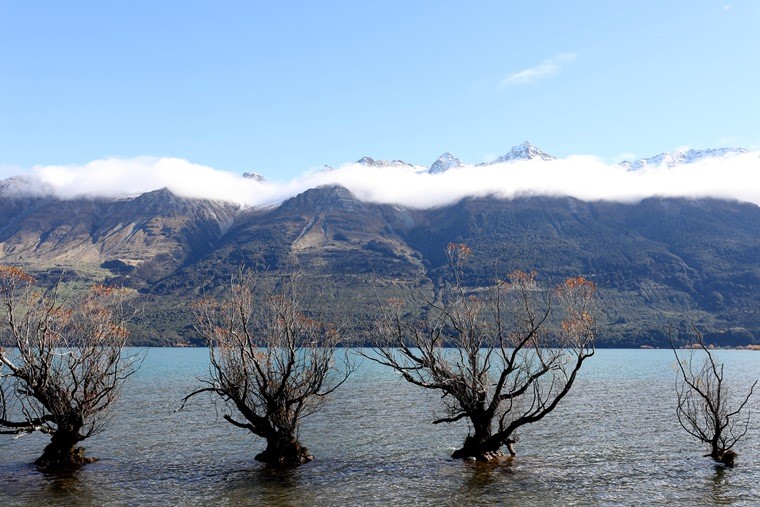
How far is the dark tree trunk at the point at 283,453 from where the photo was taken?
39.2 meters

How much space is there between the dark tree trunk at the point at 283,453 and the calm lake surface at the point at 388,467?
2.53 ft

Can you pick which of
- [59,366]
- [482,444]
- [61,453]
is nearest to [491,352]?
[482,444]

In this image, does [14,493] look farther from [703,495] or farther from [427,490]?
[703,495]

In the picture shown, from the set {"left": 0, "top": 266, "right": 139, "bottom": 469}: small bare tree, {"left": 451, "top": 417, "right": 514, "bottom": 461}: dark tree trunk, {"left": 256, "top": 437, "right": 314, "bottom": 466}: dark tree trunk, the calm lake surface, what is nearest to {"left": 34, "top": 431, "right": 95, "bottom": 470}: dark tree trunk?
{"left": 0, "top": 266, "right": 139, "bottom": 469}: small bare tree

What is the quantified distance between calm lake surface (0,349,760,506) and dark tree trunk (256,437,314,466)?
2.53 feet

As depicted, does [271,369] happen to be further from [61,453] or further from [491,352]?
[61,453]

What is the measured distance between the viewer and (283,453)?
129 ft

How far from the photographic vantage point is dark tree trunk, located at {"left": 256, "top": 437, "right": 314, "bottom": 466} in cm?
3922

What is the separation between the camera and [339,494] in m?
32.3

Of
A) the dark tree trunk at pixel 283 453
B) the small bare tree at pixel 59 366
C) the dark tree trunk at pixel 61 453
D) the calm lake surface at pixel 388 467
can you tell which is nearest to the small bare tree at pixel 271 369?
the dark tree trunk at pixel 283 453

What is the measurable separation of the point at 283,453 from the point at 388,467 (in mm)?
6409

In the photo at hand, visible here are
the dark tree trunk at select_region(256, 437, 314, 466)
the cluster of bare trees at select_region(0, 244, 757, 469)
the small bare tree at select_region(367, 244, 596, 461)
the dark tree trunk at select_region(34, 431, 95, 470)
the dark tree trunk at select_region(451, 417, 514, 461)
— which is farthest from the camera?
the dark tree trunk at select_region(451, 417, 514, 461)

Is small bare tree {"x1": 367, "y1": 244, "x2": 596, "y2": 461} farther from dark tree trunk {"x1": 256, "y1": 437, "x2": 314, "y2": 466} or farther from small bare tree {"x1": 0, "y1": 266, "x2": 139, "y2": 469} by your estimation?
small bare tree {"x1": 0, "y1": 266, "x2": 139, "y2": 469}

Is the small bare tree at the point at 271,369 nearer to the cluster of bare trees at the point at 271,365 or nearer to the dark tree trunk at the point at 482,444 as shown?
the cluster of bare trees at the point at 271,365
